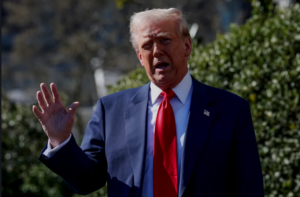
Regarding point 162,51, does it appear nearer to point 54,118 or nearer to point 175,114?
point 175,114

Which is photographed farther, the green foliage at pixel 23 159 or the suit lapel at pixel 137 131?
the green foliage at pixel 23 159

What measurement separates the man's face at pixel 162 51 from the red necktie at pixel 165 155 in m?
0.15

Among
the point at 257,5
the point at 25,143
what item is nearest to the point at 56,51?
the point at 25,143

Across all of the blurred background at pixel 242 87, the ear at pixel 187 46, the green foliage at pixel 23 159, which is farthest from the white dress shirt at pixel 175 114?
the green foliage at pixel 23 159

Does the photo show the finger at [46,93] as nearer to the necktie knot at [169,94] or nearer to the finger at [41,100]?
the finger at [41,100]

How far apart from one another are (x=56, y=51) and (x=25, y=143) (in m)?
13.8

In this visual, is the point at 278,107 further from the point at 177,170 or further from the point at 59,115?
the point at 59,115

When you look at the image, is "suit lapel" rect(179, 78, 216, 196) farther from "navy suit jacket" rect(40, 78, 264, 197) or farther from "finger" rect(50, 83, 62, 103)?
"finger" rect(50, 83, 62, 103)

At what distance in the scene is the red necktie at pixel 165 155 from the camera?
2.40 metres

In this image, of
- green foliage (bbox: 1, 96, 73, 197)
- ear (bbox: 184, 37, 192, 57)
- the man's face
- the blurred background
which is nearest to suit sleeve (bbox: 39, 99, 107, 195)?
the man's face

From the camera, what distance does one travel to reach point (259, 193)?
2.44m

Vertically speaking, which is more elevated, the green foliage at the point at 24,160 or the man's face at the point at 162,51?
the man's face at the point at 162,51

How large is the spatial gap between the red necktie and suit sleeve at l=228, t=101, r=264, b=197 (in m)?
0.30

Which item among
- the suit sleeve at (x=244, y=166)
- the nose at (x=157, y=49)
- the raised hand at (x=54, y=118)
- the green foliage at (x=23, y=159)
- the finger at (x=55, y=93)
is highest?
the nose at (x=157, y=49)
